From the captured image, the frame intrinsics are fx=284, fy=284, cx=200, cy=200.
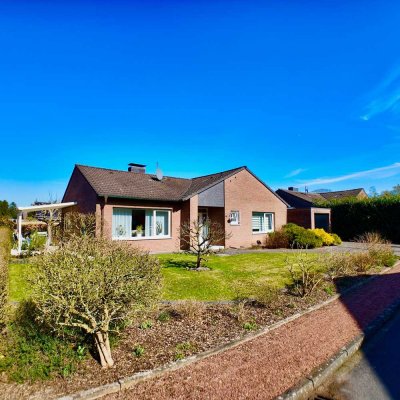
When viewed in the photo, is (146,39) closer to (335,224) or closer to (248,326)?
(248,326)

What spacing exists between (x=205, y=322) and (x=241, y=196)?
15967mm

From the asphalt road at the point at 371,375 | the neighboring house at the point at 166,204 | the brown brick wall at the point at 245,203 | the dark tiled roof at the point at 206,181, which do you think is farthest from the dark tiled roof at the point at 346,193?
the asphalt road at the point at 371,375

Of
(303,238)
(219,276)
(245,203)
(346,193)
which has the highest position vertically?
(346,193)

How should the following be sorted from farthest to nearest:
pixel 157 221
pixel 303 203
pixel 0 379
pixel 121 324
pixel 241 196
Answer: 1. pixel 303 203
2. pixel 241 196
3. pixel 157 221
4. pixel 121 324
5. pixel 0 379

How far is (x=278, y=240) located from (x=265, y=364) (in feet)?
58.5

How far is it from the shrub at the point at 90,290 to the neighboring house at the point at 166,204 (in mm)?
9769

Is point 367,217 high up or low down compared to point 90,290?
up

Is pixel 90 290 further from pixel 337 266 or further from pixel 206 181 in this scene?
pixel 206 181

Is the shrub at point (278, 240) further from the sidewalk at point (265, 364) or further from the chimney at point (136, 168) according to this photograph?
the sidewalk at point (265, 364)

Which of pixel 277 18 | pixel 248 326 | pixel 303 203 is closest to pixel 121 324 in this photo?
pixel 248 326

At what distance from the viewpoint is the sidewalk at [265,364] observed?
12.0 ft

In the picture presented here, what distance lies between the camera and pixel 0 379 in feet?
12.4

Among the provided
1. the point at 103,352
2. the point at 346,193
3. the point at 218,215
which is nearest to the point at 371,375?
the point at 103,352

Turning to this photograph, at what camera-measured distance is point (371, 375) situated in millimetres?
4457
